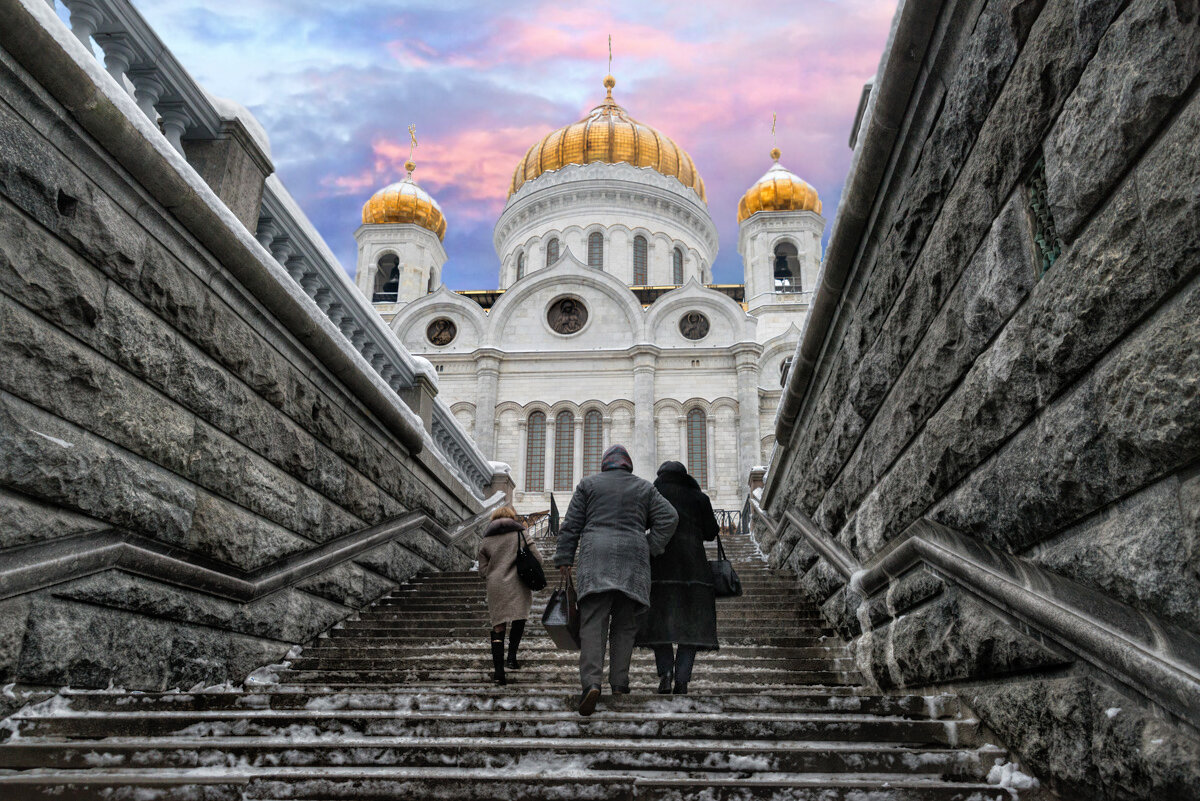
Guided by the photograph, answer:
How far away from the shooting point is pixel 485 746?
3873mm

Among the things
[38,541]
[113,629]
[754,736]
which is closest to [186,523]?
[113,629]

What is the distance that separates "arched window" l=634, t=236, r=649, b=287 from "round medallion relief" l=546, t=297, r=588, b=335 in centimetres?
772

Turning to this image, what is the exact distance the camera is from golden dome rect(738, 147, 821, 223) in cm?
3681

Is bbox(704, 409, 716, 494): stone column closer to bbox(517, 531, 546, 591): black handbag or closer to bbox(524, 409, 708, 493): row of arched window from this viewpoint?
bbox(524, 409, 708, 493): row of arched window

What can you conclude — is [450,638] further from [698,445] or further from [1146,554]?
[698,445]

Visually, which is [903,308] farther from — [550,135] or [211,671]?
[550,135]

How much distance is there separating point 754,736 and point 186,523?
3.47 metres

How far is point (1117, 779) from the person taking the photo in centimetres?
296

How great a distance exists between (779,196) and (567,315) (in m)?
12.7

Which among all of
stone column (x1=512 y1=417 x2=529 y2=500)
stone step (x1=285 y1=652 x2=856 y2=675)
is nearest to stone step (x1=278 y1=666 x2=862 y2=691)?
stone step (x1=285 y1=652 x2=856 y2=675)

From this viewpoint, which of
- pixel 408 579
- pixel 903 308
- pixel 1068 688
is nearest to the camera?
pixel 1068 688

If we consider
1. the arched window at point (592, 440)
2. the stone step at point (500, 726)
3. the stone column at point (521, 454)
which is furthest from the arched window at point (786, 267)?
the stone step at point (500, 726)

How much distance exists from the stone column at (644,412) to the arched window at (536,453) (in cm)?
285

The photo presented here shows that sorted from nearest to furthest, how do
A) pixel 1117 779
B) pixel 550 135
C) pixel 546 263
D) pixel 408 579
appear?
pixel 1117 779 → pixel 408 579 → pixel 546 263 → pixel 550 135
